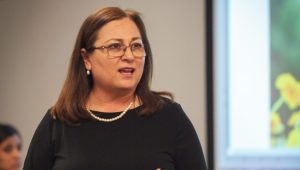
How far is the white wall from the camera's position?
2324 millimetres

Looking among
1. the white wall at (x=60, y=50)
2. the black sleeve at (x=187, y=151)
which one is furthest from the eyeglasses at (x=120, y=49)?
the white wall at (x=60, y=50)

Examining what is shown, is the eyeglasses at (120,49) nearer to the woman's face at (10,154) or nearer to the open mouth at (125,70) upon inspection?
the open mouth at (125,70)

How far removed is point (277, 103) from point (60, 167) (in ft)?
3.95

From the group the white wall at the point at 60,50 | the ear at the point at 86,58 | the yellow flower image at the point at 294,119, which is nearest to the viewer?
the ear at the point at 86,58

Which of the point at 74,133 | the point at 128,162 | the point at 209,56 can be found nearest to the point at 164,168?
the point at 128,162

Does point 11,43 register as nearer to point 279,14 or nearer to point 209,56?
point 209,56

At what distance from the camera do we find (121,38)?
4.64 ft

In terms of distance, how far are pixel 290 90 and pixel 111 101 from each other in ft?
3.48

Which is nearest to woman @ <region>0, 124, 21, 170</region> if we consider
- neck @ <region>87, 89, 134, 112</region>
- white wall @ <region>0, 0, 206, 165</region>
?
neck @ <region>87, 89, 134, 112</region>

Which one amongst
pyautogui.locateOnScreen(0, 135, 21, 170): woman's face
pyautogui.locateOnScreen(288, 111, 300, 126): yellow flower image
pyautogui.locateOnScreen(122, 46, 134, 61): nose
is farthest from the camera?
pyautogui.locateOnScreen(288, 111, 300, 126): yellow flower image

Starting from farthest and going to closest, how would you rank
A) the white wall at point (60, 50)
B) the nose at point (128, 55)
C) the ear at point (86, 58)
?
the white wall at point (60, 50)
the ear at point (86, 58)
the nose at point (128, 55)

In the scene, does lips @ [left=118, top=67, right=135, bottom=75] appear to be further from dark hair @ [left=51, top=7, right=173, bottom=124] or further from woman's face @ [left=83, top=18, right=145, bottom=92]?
dark hair @ [left=51, top=7, right=173, bottom=124]

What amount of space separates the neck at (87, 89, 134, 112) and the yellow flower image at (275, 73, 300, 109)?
991 mm

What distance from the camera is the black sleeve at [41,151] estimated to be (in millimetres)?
1460
